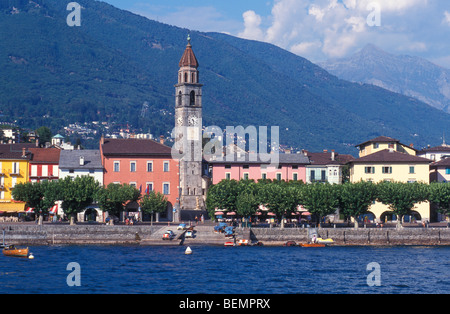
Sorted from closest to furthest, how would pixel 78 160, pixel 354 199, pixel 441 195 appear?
pixel 354 199 < pixel 441 195 < pixel 78 160

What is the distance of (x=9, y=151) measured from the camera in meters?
107

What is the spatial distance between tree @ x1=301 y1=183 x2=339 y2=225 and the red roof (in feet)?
121

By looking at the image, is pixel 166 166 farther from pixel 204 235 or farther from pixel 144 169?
pixel 204 235

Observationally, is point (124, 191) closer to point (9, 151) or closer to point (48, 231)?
point (48, 231)

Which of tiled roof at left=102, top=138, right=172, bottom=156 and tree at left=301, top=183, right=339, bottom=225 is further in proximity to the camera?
tiled roof at left=102, top=138, right=172, bottom=156

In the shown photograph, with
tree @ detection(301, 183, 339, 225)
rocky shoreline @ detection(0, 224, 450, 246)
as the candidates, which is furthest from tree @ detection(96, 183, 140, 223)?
tree @ detection(301, 183, 339, 225)

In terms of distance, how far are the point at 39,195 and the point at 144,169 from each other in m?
15.7

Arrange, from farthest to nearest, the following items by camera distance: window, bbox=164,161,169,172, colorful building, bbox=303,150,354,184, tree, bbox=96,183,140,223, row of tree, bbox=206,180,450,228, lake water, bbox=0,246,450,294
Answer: colorful building, bbox=303,150,354,184 → window, bbox=164,161,169,172 → tree, bbox=96,183,140,223 → row of tree, bbox=206,180,450,228 → lake water, bbox=0,246,450,294

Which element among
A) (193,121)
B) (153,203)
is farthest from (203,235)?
(193,121)

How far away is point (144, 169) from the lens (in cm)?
10262

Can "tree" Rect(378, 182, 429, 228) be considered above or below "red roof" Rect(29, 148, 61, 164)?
below

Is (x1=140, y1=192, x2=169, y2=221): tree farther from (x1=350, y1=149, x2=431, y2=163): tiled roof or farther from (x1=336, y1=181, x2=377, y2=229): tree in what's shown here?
(x1=350, y1=149, x2=431, y2=163): tiled roof

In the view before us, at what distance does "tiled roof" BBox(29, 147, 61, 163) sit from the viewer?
105 metres
